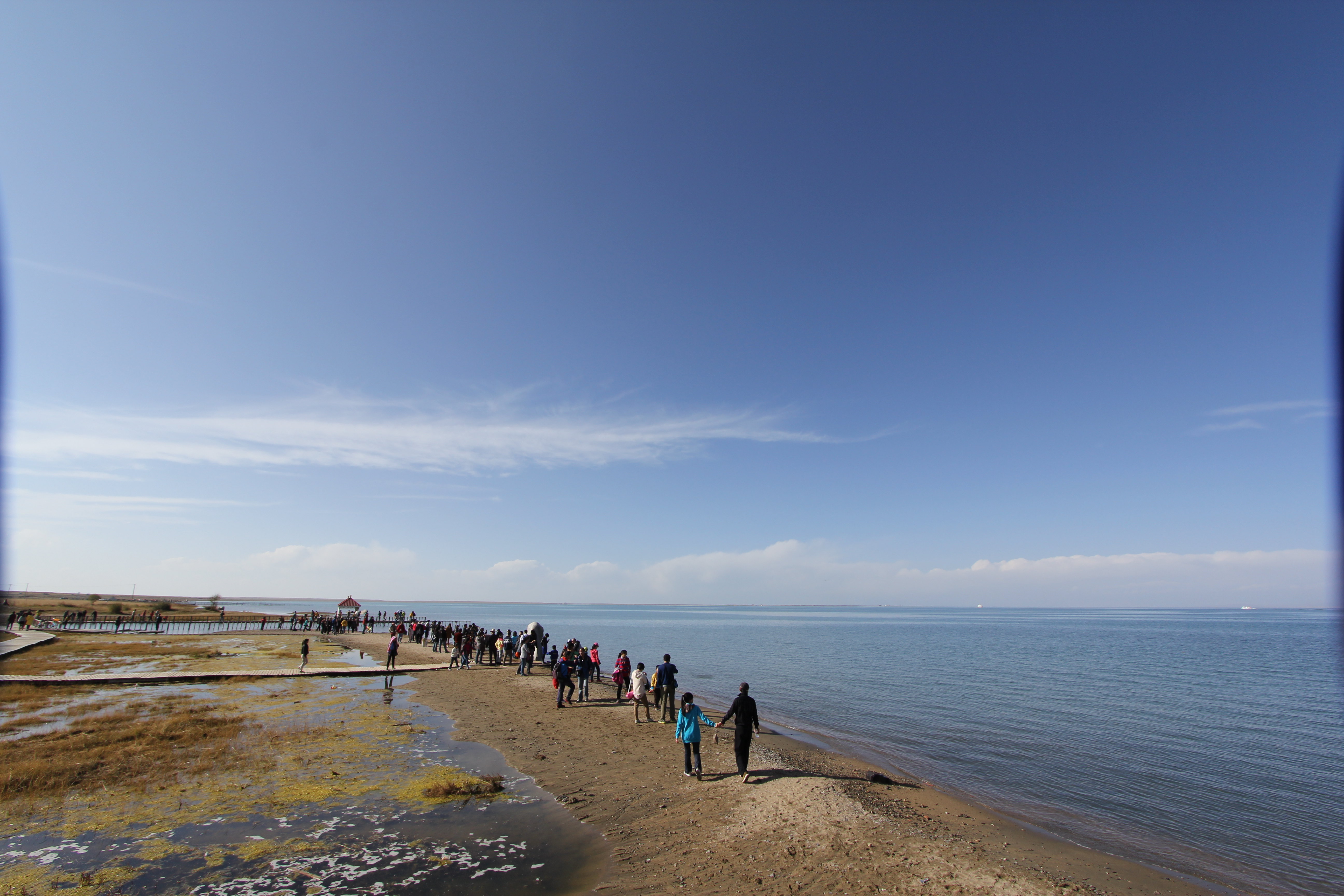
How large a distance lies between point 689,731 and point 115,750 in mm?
15574

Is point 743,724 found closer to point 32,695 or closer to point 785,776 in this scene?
point 785,776

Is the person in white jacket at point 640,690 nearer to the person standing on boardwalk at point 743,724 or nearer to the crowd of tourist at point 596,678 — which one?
the crowd of tourist at point 596,678

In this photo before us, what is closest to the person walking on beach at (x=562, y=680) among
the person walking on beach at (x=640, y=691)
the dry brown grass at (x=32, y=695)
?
the person walking on beach at (x=640, y=691)

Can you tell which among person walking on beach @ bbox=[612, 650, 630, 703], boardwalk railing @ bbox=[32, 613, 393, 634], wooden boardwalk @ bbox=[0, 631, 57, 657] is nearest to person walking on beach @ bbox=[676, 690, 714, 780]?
person walking on beach @ bbox=[612, 650, 630, 703]

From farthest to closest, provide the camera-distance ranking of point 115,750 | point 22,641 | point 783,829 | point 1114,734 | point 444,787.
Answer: point 22,641 < point 1114,734 < point 115,750 < point 444,787 < point 783,829

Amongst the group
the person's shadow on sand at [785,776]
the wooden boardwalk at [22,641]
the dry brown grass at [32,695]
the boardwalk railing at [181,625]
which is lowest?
the boardwalk railing at [181,625]

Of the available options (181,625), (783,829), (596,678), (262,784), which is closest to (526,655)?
(596,678)

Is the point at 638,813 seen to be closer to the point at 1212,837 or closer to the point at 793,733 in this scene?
the point at 793,733

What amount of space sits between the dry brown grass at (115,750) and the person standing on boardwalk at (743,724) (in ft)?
43.4

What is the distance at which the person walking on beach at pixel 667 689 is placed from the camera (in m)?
20.5

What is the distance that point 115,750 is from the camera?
605 inches

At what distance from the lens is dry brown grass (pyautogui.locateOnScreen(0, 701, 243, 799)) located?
1301 centimetres

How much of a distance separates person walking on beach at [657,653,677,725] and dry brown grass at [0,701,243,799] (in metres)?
12.8

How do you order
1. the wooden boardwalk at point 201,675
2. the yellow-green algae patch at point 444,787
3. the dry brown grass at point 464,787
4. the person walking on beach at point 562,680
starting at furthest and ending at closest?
the wooden boardwalk at point 201,675 → the person walking on beach at point 562,680 → the dry brown grass at point 464,787 → the yellow-green algae patch at point 444,787
